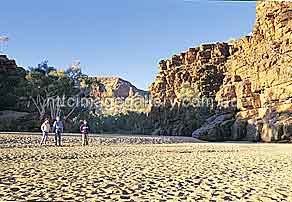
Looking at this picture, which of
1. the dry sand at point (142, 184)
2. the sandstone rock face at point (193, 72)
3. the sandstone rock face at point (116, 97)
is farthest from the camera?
the sandstone rock face at point (116, 97)

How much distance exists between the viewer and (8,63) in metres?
54.9

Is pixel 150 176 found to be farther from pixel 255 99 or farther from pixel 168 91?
pixel 168 91

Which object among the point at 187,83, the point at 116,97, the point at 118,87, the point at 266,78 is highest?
the point at 118,87

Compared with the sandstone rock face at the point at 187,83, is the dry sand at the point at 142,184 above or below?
below

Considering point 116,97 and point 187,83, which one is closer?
point 187,83

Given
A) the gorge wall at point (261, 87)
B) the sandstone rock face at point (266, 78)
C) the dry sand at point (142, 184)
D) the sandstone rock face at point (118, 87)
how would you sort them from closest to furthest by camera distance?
the dry sand at point (142, 184) < the sandstone rock face at point (266, 78) < the gorge wall at point (261, 87) < the sandstone rock face at point (118, 87)

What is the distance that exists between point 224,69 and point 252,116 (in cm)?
2671

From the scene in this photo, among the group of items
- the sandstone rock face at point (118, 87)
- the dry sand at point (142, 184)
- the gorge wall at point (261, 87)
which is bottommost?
the dry sand at point (142, 184)

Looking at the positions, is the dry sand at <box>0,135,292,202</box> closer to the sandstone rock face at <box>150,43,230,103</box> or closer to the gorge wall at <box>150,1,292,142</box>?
the gorge wall at <box>150,1,292,142</box>

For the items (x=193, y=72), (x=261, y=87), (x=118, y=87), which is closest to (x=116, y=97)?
(x=118, y=87)

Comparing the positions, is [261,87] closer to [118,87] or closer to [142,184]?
[142,184]

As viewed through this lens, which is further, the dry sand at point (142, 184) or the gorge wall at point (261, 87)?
the gorge wall at point (261, 87)

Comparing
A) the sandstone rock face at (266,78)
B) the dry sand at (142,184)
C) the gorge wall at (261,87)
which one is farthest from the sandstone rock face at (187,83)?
the dry sand at (142,184)

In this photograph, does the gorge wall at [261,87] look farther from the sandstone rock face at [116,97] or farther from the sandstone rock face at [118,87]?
the sandstone rock face at [118,87]
